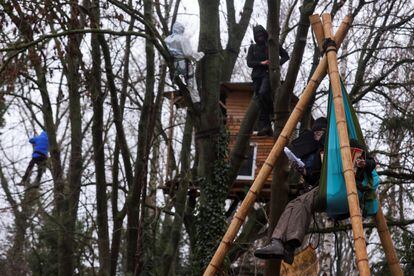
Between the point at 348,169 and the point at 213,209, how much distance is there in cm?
546

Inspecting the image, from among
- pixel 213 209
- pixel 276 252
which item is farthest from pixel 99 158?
pixel 276 252

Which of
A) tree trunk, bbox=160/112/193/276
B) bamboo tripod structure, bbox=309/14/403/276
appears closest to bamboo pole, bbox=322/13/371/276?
bamboo tripod structure, bbox=309/14/403/276

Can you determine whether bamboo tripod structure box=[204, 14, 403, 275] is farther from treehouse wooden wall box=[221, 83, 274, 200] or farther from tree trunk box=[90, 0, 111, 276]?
treehouse wooden wall box=[221, 83, 274, 200]

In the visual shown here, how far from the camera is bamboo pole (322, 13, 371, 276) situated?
6.57 meters

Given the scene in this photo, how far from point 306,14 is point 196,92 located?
2838mm

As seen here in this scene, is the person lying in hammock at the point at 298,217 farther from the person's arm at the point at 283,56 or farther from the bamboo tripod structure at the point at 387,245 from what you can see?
the person's arm at the point at 283,56

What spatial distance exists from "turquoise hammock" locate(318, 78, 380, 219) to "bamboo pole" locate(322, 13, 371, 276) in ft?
0.36

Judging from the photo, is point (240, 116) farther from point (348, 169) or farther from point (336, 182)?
point (348, 169)

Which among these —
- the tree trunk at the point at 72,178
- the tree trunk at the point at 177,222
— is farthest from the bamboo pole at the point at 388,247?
the tree trunk at the point at 72,178

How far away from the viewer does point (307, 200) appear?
7.38 metres

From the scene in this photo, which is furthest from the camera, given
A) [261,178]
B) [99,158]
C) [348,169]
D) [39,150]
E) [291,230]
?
[39,150]

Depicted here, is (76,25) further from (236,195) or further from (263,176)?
(236,195)

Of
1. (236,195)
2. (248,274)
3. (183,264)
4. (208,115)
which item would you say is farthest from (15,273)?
(208,115)

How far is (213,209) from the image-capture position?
40.0 feet
